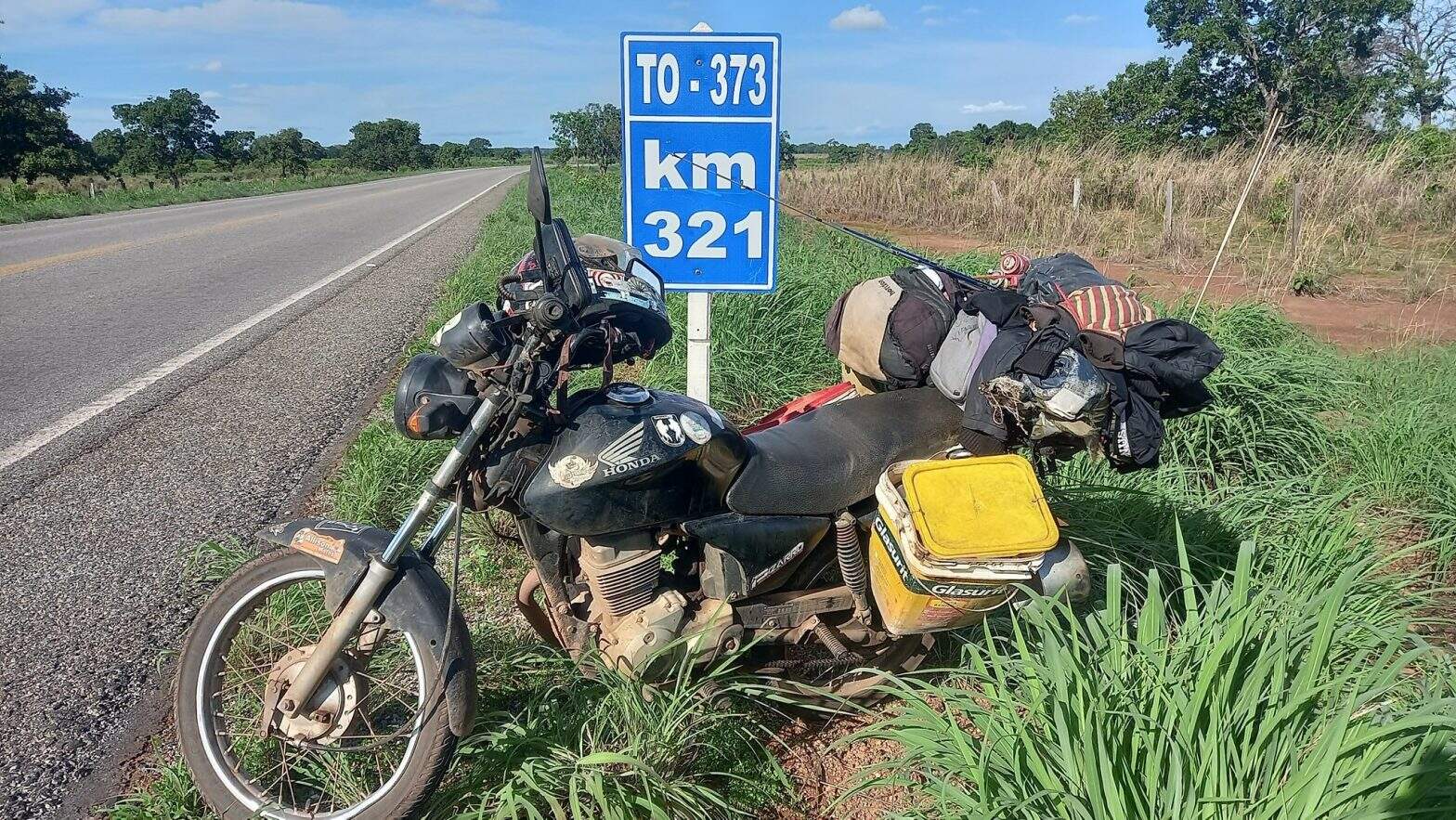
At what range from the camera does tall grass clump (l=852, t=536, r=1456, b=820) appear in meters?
1.54

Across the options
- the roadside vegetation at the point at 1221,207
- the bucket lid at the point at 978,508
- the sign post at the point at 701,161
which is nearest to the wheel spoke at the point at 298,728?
the bucket lid at the point at 978,508

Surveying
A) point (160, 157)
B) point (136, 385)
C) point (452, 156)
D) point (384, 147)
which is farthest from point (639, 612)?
point (452, 156)

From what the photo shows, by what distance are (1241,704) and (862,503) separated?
91cm

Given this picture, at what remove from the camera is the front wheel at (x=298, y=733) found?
1.91 metres

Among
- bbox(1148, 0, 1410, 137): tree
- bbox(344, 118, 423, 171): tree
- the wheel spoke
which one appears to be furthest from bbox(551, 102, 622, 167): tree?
bbox(344, 118, 423, 171): tree

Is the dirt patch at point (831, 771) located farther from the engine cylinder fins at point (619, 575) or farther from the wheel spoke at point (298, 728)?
the wheel spoke at point (298, 728)

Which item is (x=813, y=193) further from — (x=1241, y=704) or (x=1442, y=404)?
(x=1241, y=704)

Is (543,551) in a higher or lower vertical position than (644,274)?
lower

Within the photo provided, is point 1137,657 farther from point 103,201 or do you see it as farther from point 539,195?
point 103,201

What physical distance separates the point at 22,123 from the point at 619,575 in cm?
4566

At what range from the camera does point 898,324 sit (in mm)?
2449

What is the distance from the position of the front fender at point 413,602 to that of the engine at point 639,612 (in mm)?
311

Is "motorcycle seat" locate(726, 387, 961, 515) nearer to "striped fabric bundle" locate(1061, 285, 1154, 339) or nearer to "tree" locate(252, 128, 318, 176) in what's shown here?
"striped fabric bundle" locate(1061, 285, 1154, 339)

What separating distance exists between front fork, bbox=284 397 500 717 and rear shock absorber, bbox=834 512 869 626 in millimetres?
922
